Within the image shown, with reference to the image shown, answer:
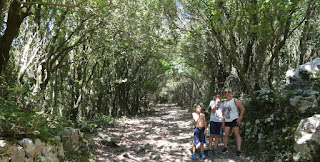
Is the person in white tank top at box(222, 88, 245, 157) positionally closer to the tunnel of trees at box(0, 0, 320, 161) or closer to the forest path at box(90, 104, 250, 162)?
the forest path at box(90, 104, 250, 162)

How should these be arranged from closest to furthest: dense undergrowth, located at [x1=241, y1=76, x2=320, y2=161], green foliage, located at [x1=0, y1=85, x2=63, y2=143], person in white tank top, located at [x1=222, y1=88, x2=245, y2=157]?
green foliage, located at [x1=0, y1=85, x2=63, y2=143]
dense undergrowth, located at [x1=241, y1=76, x2=320, y2=161]
person in white tank top, located at [x1=222, y1=88, x2=245, y2=157]

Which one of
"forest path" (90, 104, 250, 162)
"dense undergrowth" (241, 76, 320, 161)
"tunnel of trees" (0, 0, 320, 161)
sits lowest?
"forest path" (90, 104, 250, 162)

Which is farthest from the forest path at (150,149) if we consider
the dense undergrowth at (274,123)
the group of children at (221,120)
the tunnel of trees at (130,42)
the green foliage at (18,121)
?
the green foliage at (18,121)

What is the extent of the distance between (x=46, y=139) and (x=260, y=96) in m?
6.77

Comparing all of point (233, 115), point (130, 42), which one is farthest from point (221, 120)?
point (130, 42)

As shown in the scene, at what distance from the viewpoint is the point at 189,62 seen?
1566cm

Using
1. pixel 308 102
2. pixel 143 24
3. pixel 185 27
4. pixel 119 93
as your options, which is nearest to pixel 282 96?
pixel 308 102

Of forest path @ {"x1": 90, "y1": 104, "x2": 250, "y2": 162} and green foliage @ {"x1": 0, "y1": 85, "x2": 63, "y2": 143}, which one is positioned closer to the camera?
green foliage @ {"x1": 0, "y1": 85, "x2": 63, "y2": 143}

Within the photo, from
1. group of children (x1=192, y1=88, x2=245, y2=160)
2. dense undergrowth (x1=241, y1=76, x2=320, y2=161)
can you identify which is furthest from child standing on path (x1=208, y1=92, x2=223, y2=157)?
dense undergrowth (x1=241, y1=76, x2=320, y2=161)

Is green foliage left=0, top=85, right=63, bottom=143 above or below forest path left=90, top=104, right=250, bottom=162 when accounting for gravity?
above

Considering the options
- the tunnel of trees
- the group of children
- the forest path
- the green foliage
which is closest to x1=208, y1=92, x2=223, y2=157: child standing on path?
the group of children

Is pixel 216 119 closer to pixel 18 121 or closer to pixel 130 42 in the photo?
pixel 18 121

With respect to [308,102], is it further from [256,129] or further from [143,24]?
[143,24]

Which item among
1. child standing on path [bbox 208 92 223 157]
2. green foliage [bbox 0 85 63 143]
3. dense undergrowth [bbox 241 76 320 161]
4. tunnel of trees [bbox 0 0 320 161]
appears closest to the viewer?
green foliage [bbox 0 85 63 143]
